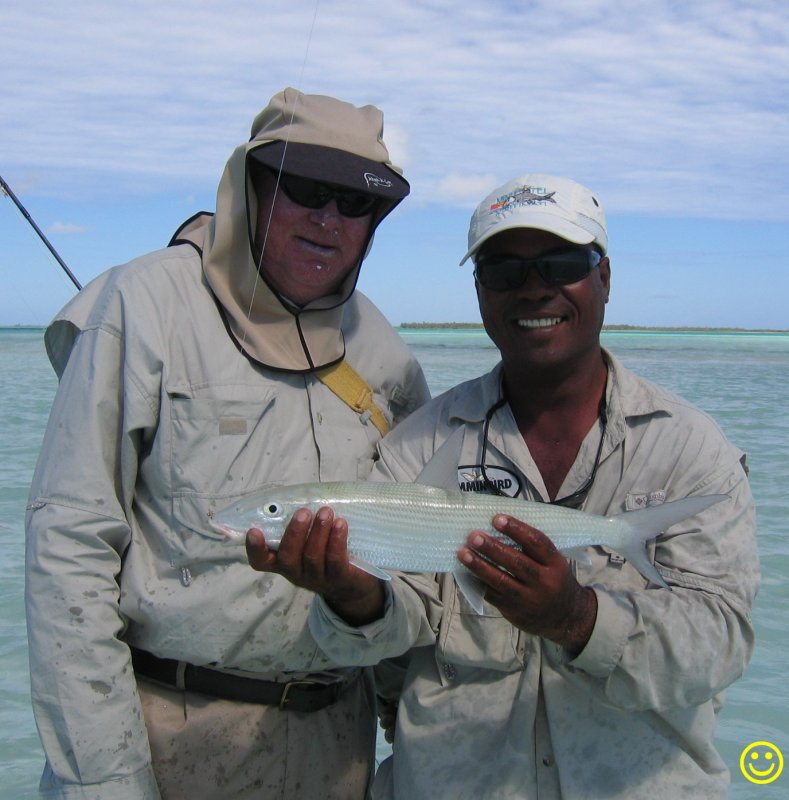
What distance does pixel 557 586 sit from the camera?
284 cm

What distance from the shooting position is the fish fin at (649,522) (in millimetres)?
2949

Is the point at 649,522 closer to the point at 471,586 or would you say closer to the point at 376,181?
the point at 471,586

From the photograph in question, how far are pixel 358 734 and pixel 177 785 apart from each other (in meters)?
0.81

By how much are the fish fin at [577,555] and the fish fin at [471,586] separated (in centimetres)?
31

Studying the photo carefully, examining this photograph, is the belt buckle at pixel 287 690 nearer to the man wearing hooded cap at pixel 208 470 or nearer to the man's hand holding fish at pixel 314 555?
the man wearing hooded cap at pixel 208 470

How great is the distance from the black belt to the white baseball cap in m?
1.91

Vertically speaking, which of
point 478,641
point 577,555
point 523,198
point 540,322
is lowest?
point 478,641

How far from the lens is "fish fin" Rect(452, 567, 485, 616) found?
2.99 m

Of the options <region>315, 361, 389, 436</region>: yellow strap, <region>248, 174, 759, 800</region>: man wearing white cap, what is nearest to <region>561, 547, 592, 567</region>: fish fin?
<region>248, 174, 759, 800</region>: man wearing white cap

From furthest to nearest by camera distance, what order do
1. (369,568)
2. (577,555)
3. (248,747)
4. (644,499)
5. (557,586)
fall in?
(248,747) → (644,499) → (577,555) → (369,568) → (557,586)

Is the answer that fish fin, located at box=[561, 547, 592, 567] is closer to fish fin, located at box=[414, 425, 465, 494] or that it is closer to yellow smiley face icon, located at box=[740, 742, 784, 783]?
fish fin, located at box=[414, 425, 465, 494]

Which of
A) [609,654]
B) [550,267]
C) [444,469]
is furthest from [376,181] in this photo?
[609,654]

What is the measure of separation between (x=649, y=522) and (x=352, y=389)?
56.4 inches

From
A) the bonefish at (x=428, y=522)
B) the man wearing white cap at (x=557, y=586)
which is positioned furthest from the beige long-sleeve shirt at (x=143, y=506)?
the bonefish at (x=428, y=522)
